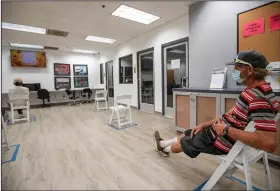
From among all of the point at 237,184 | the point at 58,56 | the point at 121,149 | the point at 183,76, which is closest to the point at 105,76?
the point at 58,56

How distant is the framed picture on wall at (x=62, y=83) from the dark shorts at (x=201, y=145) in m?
8.36

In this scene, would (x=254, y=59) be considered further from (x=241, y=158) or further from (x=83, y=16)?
(x=83, y=16)

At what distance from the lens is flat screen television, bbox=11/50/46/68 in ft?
23.4

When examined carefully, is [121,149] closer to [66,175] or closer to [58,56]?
[66,175]

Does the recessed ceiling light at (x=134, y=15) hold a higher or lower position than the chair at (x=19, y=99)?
higher

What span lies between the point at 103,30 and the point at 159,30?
183 centimetres

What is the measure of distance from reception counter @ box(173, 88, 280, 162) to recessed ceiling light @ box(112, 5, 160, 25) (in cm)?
227

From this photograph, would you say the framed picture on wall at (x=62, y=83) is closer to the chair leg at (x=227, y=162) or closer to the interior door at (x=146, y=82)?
the interior door at (x=146, y=82)

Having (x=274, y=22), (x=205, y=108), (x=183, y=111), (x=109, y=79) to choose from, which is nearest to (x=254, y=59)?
(x=205, y=108)

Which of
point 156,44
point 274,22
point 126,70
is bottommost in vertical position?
point 126,70

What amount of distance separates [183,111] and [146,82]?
2981mm

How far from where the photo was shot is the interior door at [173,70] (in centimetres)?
428

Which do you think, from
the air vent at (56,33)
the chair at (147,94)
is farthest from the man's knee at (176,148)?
the air vent at (56,33)

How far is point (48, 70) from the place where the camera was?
8.02m
